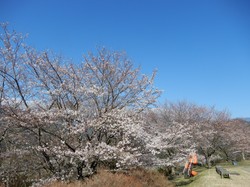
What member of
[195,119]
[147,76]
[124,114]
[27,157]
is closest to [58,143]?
[27,157]

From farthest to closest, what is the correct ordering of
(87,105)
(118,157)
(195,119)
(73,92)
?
(195,119) → (87,105) → (73,92) → (118,157)

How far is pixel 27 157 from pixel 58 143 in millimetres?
2281

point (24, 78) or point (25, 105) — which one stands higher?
point (24, 78)

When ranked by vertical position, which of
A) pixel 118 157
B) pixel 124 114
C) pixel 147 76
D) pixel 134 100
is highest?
pixel 147 76

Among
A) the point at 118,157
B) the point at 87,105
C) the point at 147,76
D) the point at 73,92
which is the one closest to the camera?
the point at 118,157

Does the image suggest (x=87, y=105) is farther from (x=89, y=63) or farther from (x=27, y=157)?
(x=27, y=157)

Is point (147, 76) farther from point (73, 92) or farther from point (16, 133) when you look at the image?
point (16, 133)

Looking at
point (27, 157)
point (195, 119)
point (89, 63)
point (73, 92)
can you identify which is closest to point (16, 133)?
point (27, 157)

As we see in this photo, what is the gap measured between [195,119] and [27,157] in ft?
68.2

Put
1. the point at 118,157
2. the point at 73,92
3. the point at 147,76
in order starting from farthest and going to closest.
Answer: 1. the point at 147,76
2. the point at 73,92
3. the point at 118,157

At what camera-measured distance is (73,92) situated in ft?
37.6

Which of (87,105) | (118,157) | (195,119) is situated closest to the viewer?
(118,157)

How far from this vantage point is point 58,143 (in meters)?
10.8

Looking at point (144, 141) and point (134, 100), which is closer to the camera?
point (144, 141)
